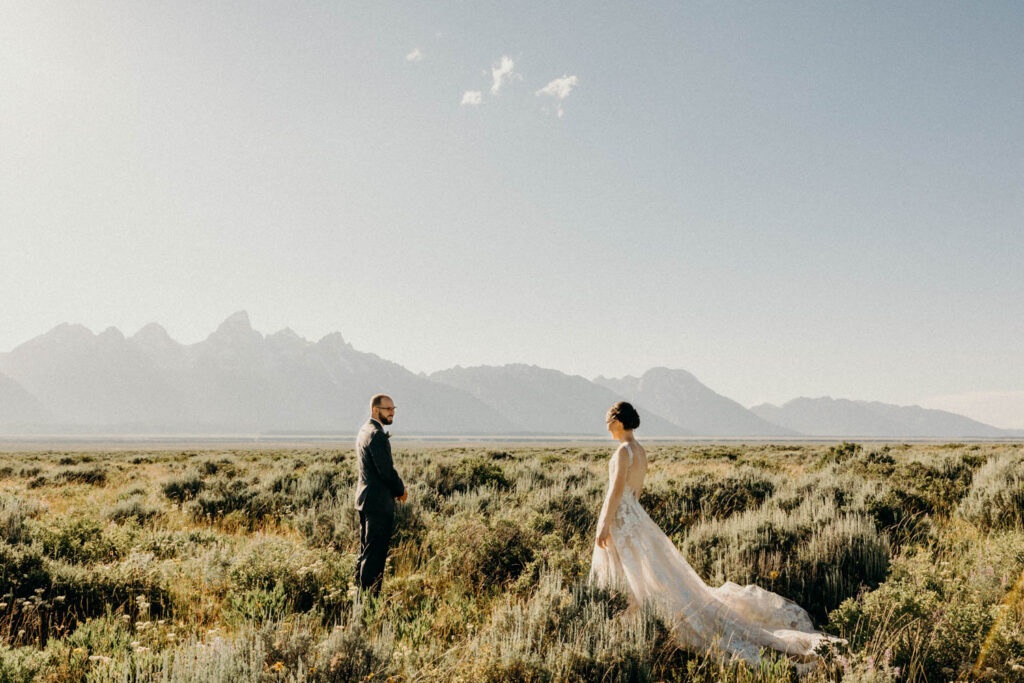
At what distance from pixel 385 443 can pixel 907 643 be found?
4.96m

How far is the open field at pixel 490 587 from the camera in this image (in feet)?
11.0

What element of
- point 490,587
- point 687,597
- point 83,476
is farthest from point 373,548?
point 83,476

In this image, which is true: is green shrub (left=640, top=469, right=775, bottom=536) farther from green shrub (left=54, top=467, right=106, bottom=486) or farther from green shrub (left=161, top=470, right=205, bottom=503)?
green shrub (left=54, top=467, right=106, bottom=486)

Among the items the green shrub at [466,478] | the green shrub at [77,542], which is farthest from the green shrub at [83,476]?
the green shrub at [77,542]

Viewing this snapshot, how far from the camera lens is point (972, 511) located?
863cm

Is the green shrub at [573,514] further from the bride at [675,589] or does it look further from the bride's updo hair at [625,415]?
the bride's updo hair at [625,415]

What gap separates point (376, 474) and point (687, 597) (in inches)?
137

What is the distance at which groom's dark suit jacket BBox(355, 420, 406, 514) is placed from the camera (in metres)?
5.61

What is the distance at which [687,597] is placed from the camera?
4.63 meters

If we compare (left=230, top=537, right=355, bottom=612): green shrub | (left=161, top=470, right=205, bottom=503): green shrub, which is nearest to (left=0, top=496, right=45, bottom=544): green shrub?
(left=230, top=537, right=355, bottom=612): green shrub

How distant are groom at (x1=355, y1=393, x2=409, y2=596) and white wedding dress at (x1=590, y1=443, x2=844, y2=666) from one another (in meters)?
2.37

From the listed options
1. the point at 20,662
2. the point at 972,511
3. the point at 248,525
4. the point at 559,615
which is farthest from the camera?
the point at 248,525

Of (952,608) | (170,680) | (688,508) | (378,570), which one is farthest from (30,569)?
(688,508)

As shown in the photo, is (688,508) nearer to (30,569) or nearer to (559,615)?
(559,615)
